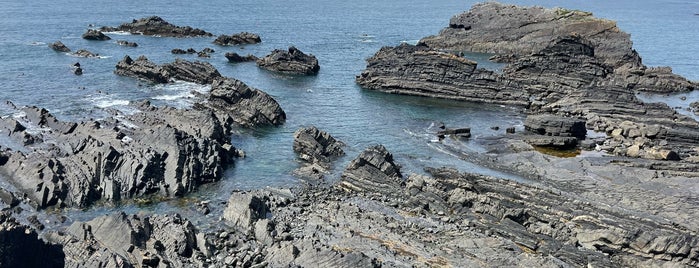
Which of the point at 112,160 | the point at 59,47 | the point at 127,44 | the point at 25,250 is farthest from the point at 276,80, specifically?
the point at 25,250

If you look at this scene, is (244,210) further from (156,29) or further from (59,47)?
(156,29)

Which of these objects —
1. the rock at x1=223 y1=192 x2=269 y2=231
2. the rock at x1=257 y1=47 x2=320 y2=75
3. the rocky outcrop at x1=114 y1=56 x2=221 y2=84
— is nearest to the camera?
the rock at x1=223 y1=192 x2=269 y2=231

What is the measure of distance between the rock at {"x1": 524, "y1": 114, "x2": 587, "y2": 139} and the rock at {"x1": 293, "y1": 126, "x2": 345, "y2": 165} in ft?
81.2

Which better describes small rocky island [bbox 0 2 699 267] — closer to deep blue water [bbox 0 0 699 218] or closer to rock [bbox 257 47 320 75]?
deep blue water [bbox 0 0 699 218]

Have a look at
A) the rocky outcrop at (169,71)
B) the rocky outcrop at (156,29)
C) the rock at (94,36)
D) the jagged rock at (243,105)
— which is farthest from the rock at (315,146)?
the rocky outcrop at (156,29)

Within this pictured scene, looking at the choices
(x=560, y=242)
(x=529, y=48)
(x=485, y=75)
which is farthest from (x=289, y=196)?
(x=529, y=48)

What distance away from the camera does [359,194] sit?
53.7m

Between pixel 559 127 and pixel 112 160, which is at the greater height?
pixel 559 127

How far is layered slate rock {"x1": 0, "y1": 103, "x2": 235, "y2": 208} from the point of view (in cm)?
5059

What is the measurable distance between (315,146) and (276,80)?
129 ft

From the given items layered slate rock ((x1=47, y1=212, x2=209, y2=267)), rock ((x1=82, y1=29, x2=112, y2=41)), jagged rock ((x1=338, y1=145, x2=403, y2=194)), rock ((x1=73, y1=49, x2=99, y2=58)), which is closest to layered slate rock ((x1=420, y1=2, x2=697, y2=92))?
jagged rock ((x1=338, y1=145, x2=403, y2=194))

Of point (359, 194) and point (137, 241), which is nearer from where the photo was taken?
point (137, 241)

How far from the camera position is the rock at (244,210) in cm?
4662

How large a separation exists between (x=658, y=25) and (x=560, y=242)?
169m
